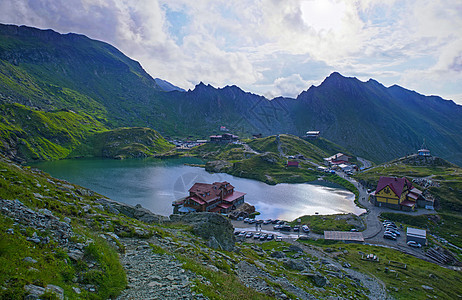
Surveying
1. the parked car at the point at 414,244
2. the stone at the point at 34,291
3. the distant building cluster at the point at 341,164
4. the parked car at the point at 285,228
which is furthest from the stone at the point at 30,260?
the distant building cluster at the point at 341,164

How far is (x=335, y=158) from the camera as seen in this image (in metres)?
185

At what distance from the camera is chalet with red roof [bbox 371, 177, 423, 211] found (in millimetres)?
84312

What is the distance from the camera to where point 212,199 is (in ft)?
270

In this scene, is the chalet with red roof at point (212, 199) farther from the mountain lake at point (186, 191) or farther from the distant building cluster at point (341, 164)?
the distant building cluster at point (341, 164)

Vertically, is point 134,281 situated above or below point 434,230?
above

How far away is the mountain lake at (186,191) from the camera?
288 feet

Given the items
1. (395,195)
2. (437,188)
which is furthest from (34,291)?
(437,188)

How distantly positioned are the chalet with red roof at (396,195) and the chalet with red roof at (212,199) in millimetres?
49987

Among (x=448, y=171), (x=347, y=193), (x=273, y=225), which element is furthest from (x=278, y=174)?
(x=448, y=171)

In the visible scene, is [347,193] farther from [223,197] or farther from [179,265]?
[179,265]

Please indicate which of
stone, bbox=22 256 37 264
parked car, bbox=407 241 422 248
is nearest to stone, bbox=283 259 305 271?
stone, bbox=22 256 37 264

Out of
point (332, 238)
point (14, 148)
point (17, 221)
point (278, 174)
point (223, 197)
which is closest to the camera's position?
point (17, 221)

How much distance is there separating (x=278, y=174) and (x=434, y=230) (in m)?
77.1

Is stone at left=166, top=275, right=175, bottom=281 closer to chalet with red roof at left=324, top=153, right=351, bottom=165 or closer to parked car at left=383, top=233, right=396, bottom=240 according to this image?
parked car at left=383, top=233, right=396, bottom=240
